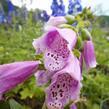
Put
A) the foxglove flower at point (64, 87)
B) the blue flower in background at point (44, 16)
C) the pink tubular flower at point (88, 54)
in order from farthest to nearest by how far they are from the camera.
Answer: the blue flower in background at point (44, 16) → the pink tubular flower at point (88, 54) → the foxglove flower at point (64, 87)

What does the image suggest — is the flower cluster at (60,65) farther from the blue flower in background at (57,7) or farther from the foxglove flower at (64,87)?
the blue flower in background at (57,7)

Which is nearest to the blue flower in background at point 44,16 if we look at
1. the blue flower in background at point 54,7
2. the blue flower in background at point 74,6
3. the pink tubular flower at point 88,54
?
the blue flower in background at point 54,7

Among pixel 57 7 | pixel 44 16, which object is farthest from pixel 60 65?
pixel 44 16

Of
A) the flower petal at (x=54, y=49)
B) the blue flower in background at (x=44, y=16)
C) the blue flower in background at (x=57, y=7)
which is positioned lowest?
the blue flower in background at (x=44, y=16)

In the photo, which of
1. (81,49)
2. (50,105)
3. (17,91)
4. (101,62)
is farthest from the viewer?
(101,62)

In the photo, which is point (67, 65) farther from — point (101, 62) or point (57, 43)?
point (101, 62)

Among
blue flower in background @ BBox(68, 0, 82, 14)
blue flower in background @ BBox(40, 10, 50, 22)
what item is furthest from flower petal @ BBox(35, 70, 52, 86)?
blue flower in background @ BBox(40, 10, 50, 22)

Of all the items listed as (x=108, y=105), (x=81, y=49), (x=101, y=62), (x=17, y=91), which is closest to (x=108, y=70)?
(x=101, y=62)

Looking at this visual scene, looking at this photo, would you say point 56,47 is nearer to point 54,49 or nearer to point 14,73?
point 54,49
